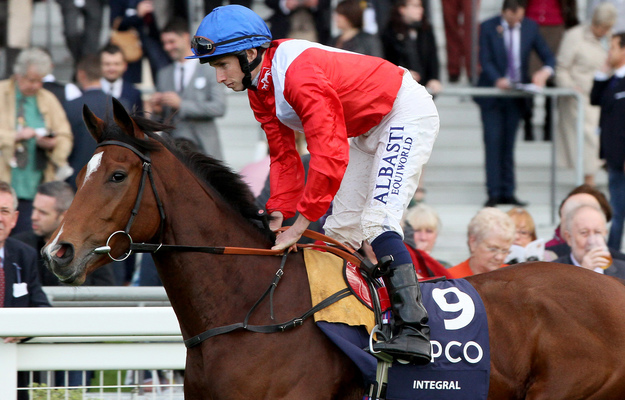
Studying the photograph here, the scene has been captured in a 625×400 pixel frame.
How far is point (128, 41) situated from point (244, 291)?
507 cm

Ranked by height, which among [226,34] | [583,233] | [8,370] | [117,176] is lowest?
[583,233]

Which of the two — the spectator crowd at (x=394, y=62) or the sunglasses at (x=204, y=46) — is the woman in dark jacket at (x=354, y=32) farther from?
the sunglasses at (x=204, y=46)

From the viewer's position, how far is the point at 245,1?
7926mm

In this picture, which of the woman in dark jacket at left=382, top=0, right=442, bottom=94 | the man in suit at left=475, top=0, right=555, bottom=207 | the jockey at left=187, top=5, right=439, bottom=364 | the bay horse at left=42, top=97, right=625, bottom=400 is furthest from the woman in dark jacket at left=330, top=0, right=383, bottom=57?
the bay horse at left=42, top=97, right=625, bottom=400

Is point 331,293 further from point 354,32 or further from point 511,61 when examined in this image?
point 511,61

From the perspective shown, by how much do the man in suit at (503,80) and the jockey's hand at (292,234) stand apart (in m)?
4.37

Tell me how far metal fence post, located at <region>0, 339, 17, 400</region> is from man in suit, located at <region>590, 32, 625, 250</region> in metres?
4.75

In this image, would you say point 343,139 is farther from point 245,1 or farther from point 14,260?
point 245,1

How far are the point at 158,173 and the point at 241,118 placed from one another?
5385 millimetres

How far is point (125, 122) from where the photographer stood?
3164 millimetres

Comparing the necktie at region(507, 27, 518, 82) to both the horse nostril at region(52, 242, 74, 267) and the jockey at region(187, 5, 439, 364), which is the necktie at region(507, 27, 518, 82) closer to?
the jockey at region(187, 5, 439, 364)

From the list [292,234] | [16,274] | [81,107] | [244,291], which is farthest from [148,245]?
[81,107]

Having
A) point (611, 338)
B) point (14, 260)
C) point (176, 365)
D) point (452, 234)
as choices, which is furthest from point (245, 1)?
point (611, 338)

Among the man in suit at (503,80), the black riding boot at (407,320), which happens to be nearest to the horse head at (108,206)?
the black riding boot at (407,320)
